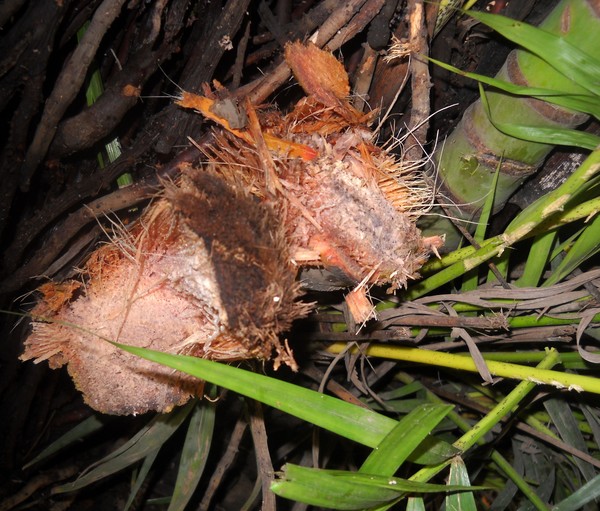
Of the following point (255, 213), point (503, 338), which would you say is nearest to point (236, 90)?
point (255, 213)

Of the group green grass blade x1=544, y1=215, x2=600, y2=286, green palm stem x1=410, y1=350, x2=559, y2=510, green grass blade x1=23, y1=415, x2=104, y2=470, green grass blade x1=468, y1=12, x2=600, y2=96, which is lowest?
green grass blade x1=23, y1=415, x2=104, y2=470

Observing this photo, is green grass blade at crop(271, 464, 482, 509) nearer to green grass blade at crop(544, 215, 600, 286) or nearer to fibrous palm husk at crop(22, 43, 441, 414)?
fibrous palm husk at crop(22, 43, 441, 414)

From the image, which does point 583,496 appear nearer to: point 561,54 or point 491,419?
point 491,419

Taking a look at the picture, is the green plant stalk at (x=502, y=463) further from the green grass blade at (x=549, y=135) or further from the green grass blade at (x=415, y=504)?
the green grass blade at (x=549, y=135)

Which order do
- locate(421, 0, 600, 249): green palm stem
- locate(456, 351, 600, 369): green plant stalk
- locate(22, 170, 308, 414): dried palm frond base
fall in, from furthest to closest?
locate(456, 351, 600, 369): green plant stalk
locate(421, 0, 600, 249): green palm stem
locate(22, 170, 308, 414): dried palm frond base

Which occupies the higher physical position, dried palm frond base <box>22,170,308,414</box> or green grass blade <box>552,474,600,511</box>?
dried palm frond base <box>22,170,308,414</box>

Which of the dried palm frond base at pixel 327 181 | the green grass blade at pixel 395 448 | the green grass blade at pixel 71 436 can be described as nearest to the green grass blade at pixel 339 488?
the green grass blade at pixel 395 448

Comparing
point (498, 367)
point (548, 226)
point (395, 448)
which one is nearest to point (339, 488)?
point (395, 448)

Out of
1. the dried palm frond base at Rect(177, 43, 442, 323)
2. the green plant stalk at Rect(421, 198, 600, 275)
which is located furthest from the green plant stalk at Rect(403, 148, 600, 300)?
the dried palm frond base at Rect(177, 43, 442, 323)
